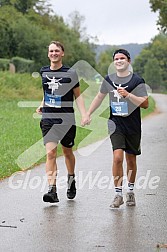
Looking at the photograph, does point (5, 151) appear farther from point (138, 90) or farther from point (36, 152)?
point (138, 90)

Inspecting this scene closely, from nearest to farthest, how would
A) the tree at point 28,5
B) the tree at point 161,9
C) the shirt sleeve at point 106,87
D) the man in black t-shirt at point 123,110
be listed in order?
the man in black t-shirt at point 123,110, the shirt sleeve at point 106,87, the tree at point 161,9, the tree at point 28,5

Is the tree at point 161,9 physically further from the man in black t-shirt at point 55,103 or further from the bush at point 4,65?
the bush at point 4,65

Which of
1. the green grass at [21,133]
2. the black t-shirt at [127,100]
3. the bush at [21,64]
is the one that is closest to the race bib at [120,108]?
the black t-shirt at [127,100]

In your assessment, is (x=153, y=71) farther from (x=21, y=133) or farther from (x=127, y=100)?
(x=127, y=100)

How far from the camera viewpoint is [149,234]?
6535 mm

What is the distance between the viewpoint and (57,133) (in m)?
8.34

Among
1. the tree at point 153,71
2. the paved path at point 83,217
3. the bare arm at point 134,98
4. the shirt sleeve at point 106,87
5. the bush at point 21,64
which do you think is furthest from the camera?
the tree at point 153,71

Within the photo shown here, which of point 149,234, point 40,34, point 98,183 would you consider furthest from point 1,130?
point 40,34

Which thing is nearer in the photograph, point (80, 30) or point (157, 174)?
point (157, 174)

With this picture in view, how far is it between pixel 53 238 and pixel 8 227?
0.68m

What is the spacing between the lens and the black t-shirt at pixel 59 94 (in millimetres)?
8211

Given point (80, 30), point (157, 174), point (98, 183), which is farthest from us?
point (80, 30)

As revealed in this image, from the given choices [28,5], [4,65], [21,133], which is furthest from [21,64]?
[21,133]

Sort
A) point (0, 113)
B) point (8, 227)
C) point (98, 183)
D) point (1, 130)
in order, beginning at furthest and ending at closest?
1. point (0, 113)
2. point (1, 130)
3. point (98, 183)
4. point (8, 227)
